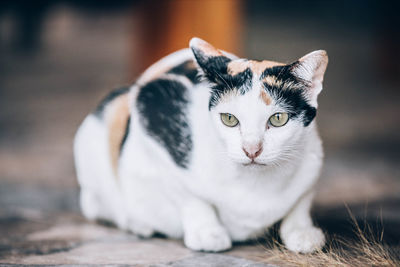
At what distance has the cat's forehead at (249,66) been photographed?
1490 mm

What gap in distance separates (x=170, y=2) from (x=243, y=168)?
6.57 feet

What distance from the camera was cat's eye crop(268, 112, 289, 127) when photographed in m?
1.48

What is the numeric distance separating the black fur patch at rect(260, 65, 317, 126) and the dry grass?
0.45 meters

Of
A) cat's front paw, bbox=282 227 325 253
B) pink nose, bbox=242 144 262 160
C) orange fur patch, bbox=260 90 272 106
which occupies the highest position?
orange fur patch, bbox=260 90 272 106

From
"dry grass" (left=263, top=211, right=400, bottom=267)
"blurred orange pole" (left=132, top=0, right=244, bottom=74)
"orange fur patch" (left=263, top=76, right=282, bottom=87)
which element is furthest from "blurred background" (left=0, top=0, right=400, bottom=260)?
"orange fur patch" (left=263, top=76, right=282, bottom=87)

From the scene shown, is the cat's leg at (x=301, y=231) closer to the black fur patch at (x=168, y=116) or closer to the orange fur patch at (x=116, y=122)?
the black fur patch at (x=168, y=116)

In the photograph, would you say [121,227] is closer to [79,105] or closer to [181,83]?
[181,83]

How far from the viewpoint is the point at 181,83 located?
1.77m

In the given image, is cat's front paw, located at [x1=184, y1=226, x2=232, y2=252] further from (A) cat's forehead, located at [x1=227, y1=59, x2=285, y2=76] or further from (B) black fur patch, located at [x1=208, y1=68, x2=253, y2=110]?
(A) cat's forehead, located at [x1=227, y1=59, x2=285, y2=76]

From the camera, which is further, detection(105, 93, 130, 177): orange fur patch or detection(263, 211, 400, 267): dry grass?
detection(105, 93, 130, 177): orange fur patch

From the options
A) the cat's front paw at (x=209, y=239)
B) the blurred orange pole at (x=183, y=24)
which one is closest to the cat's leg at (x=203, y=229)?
the cat's front paw at (x=209, y=239)

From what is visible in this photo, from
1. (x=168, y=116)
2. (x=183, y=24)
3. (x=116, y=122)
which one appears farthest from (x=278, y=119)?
(x=183, y=24)

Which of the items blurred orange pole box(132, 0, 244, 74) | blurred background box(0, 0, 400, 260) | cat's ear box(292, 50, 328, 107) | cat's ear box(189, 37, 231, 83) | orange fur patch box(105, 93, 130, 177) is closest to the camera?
cat's ear box(292, 50, 328, 107)

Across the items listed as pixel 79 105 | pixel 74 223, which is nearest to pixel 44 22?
pixel 79 105
